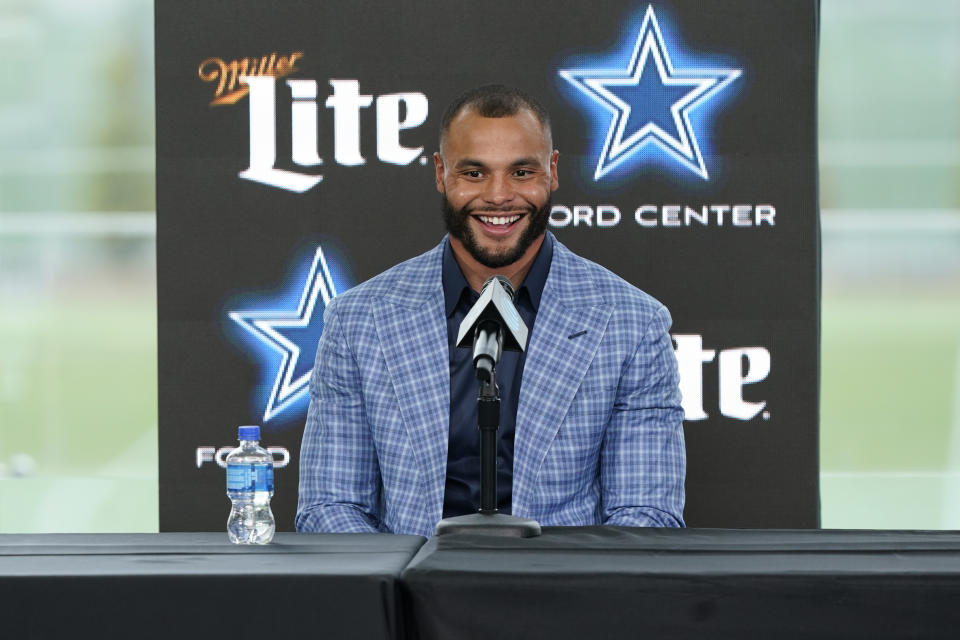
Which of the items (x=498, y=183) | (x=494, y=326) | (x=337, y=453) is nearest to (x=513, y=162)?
(x=498, y=183)

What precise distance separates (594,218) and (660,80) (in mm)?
393

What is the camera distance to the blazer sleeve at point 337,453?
188 centimetres

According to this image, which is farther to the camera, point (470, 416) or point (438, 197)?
point (438, 197)

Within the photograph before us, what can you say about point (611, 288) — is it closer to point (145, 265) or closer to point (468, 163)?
point (468, 163)

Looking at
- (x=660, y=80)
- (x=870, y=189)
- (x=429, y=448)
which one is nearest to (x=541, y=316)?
(x=429, y=448)

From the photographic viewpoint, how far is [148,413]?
3018mm

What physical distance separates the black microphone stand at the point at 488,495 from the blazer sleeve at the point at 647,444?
51 centimetres

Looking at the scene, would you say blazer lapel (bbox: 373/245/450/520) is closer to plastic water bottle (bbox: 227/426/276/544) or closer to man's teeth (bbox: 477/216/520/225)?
man's teeth (bbox: 477/216/520/225)

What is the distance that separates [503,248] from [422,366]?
298mm

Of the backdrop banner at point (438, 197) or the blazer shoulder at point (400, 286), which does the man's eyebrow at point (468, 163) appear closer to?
the blazer shoulder at point (400, 286)

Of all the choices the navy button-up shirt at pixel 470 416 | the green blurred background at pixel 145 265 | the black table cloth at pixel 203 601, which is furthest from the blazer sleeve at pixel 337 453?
the green blurred background at pixel 145 265

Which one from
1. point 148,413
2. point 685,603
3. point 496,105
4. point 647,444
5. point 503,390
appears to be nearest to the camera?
point 685,603

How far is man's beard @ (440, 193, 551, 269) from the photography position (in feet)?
6.84

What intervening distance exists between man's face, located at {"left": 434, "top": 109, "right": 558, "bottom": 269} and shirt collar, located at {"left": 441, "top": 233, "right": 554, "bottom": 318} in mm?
38
